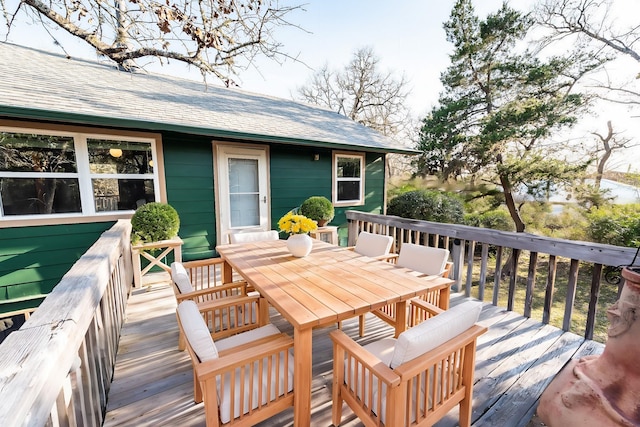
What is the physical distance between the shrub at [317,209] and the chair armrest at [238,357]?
345 cm

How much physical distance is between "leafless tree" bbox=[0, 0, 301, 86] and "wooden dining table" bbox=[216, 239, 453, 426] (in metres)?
2.49

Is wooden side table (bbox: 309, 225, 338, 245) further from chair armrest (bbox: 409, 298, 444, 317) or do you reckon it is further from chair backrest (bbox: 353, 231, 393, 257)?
chair armrest (bbox: 409, 298, 444, 317)

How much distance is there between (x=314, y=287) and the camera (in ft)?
5.98

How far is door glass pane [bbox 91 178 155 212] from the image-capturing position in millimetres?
3781

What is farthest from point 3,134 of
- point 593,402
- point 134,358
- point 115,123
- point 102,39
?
point 593,402

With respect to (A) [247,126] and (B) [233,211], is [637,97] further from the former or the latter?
(B) [233,211]

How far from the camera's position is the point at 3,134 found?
10.5 feet

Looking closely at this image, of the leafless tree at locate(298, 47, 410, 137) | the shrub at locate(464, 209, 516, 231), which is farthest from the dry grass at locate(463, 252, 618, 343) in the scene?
the leafless tree at locate(298, 47, 410, 137)

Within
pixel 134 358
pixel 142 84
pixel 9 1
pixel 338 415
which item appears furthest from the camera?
pixel 142 84

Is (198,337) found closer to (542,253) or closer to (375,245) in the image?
(375,245)

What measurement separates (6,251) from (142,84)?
335 centimetres

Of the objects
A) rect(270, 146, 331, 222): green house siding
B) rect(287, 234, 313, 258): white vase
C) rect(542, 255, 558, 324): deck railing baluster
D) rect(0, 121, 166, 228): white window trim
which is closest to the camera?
rect(287, 234, 313, 258): white vase

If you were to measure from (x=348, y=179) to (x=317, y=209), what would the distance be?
151 centimetres

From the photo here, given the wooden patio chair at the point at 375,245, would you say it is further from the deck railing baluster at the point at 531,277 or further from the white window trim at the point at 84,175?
the white window trim at the point at 84,175
